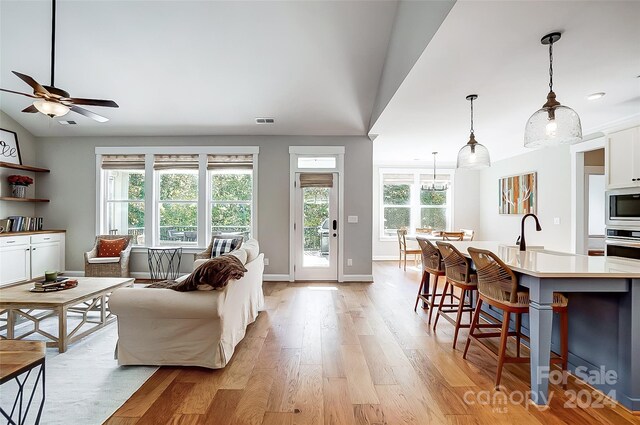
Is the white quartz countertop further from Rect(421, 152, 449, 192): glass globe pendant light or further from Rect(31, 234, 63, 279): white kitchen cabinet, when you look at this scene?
Rect(31, 234, 63, 279): white kitchen cabinet

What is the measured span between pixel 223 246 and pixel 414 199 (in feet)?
16.5

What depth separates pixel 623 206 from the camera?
3.46 meters

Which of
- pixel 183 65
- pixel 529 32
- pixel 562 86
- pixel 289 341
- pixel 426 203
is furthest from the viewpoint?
pixel 426 203

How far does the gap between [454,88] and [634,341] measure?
2.50 metres

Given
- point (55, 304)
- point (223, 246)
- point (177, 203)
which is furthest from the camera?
point (177, 203)

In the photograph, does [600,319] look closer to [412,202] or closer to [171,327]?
[171,327]

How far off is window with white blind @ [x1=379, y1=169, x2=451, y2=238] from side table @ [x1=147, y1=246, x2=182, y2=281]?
4.76 m

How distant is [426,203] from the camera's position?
7.70 m

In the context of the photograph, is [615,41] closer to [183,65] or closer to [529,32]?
[529,32]

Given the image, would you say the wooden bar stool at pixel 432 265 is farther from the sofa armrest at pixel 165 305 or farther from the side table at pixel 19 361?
the side table at pixel 19 361

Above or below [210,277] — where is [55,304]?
below

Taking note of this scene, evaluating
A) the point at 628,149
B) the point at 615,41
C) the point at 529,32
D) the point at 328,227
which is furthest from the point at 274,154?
the point at 628,149

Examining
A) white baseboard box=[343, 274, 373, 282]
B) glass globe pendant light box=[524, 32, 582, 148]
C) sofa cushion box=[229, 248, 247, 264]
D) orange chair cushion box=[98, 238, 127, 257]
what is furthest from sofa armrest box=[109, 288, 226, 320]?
orange chair cushion box=[98, 238, 127, 257]

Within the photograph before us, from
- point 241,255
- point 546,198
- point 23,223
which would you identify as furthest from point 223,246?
point 546,198
